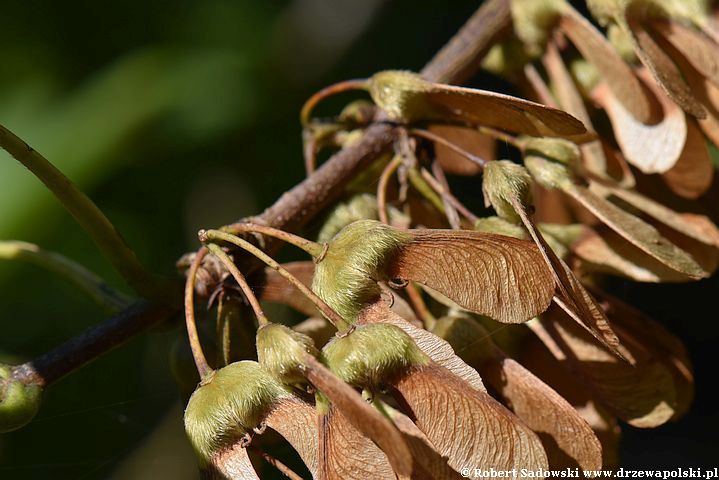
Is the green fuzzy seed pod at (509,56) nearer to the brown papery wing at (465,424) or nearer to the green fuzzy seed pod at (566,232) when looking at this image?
the green fuzzy seed pod at (566,232)

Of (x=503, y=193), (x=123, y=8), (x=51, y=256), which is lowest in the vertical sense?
(x=503, y=193)

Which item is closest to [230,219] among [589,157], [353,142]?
[353,142]

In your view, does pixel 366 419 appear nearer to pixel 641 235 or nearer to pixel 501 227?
pixel 501 227

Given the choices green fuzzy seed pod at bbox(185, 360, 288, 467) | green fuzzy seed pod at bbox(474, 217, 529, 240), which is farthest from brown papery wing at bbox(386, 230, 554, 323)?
green fuzzy seed pod at bbox(185, 360, 288, 467)

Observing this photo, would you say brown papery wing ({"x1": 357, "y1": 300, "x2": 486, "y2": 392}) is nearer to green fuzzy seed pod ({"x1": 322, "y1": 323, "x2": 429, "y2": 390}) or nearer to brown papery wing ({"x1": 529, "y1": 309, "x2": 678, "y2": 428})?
green fuzzy seed pod ({"x1": 322, "y1": 323, "x2": 429, "y2": 390})

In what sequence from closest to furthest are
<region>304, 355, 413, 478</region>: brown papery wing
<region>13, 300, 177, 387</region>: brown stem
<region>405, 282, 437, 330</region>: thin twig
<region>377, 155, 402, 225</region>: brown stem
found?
<region>304, 355, 413, 478</region>: brown papery wing, <region>13, 300, 177, 387</region>: brown stem, <region>405, 282, 437, 330</region>: thin twig, <region>377, 155, 402, 225</region>: brown stem

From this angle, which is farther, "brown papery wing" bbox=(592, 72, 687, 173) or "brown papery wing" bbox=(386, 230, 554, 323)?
"brown papery wing" bbox=(592, 72, 687, 173)

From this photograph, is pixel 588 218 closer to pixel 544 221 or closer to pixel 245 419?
pixel 544 221
